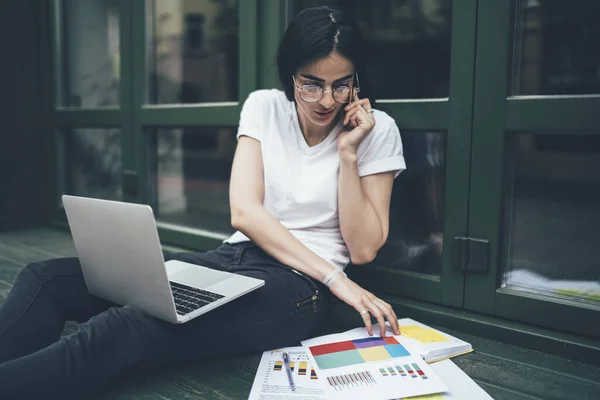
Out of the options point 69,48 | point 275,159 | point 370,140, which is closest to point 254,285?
point 275,159

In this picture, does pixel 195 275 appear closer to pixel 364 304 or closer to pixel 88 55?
pixel 364 304

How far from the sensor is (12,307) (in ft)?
4.38

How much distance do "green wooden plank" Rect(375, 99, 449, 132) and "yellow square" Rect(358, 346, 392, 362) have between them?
30.0 inches

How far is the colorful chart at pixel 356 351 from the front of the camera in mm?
1360

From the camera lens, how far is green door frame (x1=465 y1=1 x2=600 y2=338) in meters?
1.54

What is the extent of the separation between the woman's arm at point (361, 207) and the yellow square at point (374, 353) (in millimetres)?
321

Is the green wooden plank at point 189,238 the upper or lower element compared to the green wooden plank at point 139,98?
lower

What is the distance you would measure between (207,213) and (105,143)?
774 mm

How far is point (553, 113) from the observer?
1552 millimetres

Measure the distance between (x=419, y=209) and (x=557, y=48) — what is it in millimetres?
679

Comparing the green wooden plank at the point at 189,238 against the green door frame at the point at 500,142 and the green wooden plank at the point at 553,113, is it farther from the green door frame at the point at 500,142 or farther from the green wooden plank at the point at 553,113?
the green wooden plank at the point at 553,113

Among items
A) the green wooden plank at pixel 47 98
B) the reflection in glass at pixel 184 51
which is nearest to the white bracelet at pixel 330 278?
the reflection in glass at pixel 184 51

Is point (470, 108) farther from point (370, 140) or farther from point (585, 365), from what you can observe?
point (585, 365)

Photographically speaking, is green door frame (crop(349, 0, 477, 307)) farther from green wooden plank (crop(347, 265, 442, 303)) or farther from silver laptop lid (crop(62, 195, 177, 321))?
silver laptop lid (crop(62, 195, 177, 321))
